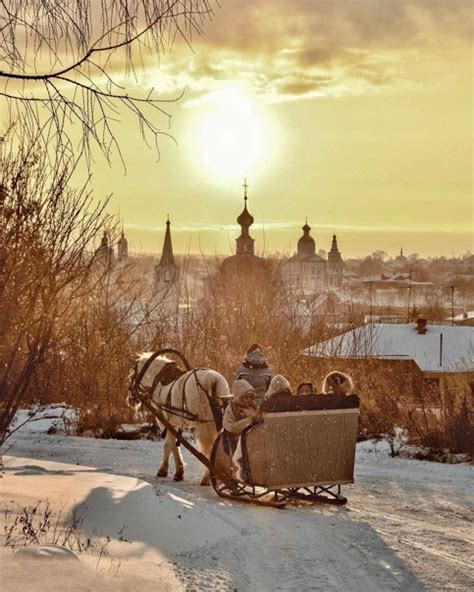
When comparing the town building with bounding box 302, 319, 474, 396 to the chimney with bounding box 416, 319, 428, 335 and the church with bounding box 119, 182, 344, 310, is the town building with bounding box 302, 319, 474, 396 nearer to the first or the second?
the chimney with bounding box 416, 319, 428, 335

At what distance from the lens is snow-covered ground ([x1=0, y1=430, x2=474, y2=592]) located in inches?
278

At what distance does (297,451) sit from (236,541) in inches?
72.3

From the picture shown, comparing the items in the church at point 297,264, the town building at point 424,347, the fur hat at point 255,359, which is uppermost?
the church at point 297,264

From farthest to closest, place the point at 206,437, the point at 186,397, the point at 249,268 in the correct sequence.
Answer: the point at 249,268 → the point at 186,397 → the point at 206,437

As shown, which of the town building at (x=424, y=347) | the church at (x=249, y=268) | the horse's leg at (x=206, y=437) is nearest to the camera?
the horse's leg at (x=206, y=437)

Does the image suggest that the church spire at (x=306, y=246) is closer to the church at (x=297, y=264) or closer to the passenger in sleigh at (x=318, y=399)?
the church at (x=297, y=264)

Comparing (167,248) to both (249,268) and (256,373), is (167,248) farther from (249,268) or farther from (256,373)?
(256,373)

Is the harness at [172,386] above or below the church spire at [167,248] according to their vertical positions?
below

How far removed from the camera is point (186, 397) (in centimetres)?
1270

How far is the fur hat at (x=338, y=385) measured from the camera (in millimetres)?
11273

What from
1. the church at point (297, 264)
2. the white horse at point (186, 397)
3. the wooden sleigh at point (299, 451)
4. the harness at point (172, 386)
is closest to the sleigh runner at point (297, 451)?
the wooden sleigh at point (299, 451)

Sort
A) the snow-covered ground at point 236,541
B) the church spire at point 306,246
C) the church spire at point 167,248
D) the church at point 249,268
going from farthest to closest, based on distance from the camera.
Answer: the church spire at point 306,246, the church spire at point 167,248, the church at point 249,268, the snow-covered ground at point 236,541

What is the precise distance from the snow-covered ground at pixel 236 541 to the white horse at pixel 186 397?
604 mm

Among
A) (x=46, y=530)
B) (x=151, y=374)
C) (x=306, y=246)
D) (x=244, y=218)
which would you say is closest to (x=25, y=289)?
(x=46, y=530)
